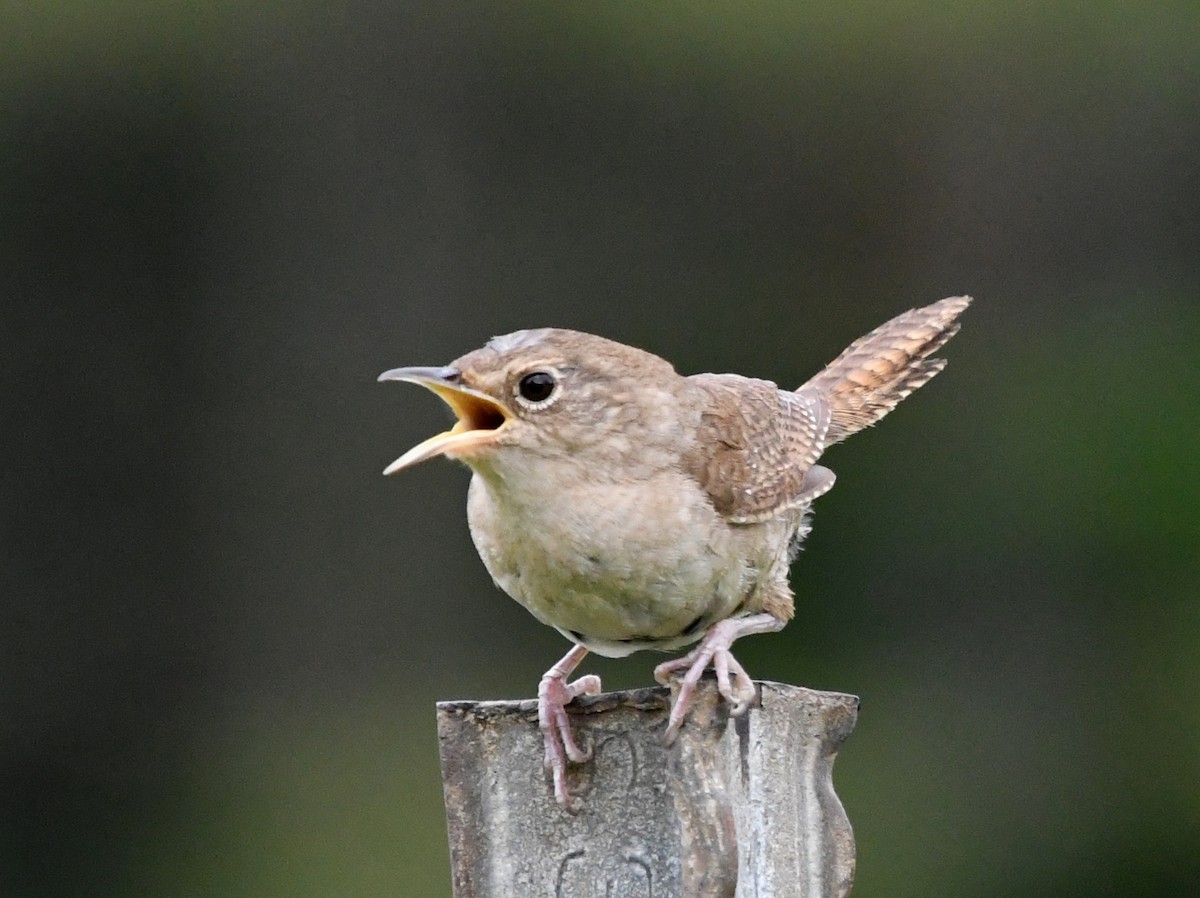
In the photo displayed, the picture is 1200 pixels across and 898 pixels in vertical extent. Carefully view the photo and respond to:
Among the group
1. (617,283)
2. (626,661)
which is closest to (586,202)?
(617,283)

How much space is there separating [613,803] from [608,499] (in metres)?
0.51

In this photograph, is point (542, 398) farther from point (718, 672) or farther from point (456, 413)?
point (718, 672)

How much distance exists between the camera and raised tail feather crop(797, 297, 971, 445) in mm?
3615

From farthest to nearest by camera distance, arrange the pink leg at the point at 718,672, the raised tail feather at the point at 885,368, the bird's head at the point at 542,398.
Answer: the raised tail feather at the point at 885,368 < the bird's head at the point at 542,398 < the pink leg at the point at 718,672

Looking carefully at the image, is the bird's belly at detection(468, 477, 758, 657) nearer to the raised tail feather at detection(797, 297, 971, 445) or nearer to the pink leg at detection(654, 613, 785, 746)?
the pink leg at detection(654, 613, 785, 746)

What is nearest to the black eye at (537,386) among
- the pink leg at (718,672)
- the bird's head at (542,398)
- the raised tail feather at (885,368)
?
the bird's head at (542,398)

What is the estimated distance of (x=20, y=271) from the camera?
244 inches

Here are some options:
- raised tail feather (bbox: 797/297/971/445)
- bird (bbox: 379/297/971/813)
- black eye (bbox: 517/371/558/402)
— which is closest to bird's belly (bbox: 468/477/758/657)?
bird (bbox: 379/297/971/813)

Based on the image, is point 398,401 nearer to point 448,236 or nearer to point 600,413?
point 448,236

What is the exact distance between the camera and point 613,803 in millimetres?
2287

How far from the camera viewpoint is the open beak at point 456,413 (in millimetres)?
2418

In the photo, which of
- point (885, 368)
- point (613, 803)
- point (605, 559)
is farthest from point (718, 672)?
point (885, 368)

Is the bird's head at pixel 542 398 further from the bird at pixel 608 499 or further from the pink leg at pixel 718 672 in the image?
the pink leg at pixel 718 672

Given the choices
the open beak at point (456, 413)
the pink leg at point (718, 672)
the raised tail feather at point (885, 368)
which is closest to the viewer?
the pink leg at point (718, 672)
